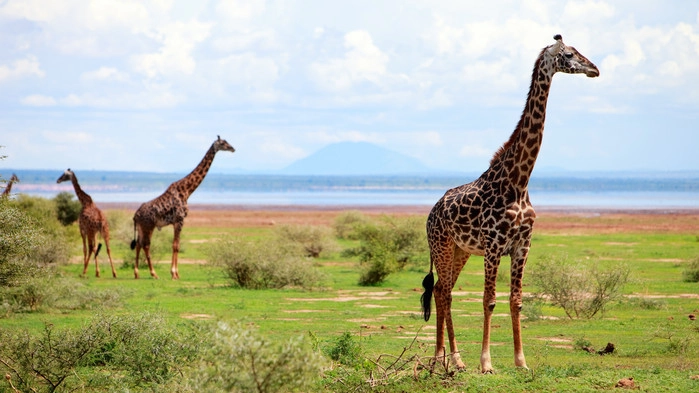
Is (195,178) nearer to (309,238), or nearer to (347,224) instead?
(309,238)

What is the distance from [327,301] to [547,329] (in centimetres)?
606

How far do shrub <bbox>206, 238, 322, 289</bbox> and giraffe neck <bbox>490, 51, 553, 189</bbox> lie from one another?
12.5 meters

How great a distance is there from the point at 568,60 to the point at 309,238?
925 inches

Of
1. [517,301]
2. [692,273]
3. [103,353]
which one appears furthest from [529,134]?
[692,273]

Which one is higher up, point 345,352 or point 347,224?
point 347,224

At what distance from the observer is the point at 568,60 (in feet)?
37.2

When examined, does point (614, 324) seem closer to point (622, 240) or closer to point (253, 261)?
point (253, 261)

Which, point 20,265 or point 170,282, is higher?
point 20,265

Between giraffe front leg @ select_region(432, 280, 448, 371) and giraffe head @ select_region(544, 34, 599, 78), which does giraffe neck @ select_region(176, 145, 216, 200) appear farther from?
giraffe head @ select_region(544, 34, 599, 78)

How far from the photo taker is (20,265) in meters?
12.1

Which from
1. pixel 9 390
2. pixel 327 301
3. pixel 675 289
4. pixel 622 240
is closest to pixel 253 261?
pixel 327 301

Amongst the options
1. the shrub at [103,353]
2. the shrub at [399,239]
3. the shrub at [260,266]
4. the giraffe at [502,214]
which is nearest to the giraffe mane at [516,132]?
the giraffe at [502,214]

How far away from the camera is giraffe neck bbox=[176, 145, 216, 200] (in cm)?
2664

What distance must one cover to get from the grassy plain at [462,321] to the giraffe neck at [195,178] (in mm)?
2658
